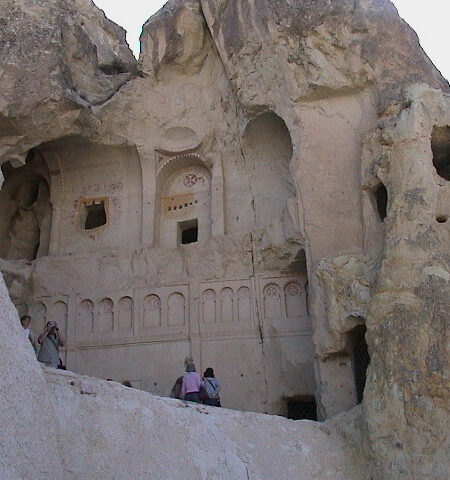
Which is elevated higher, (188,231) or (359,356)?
(188,231)

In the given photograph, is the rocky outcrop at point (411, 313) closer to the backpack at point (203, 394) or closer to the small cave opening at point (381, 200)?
the small cave opening at point (381, 200)

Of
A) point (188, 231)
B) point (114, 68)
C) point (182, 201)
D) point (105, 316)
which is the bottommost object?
point (105, 316)

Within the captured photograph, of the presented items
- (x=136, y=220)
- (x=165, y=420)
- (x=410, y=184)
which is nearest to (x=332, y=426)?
(x=165, y=420)

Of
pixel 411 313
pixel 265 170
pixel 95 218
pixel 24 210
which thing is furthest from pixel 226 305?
pixel 24 210

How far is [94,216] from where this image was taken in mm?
15281

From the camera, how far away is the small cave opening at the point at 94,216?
14.9 meters

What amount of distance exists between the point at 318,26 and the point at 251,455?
7.31 meters

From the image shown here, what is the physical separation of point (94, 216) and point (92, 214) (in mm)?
67

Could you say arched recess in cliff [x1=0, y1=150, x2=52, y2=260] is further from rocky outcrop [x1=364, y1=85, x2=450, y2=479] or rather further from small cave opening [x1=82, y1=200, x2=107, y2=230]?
rocky outcrop [x1=364, y1=85, x2=450, y2=479]

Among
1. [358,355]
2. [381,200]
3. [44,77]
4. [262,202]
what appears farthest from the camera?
[262,202]

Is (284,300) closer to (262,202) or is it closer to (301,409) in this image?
(301,409)

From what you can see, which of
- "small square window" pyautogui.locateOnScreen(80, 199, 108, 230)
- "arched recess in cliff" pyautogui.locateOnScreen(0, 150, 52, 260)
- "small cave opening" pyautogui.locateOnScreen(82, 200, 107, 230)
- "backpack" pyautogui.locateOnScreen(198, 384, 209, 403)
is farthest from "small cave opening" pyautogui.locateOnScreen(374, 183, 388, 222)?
"arched recess in cliff" pyautogui.locateOnScreen(0, 150, 52, 260)

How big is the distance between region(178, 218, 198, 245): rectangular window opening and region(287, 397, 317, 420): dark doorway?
406cm

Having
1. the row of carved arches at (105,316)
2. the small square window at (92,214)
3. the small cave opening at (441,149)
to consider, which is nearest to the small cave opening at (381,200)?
the small cave opening at (441,149)
